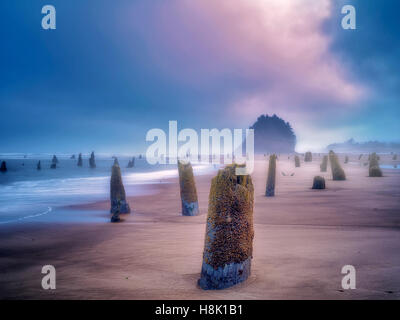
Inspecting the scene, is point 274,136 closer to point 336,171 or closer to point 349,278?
point 336,171

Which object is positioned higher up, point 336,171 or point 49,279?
point 336,171

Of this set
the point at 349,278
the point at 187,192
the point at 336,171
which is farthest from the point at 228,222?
the point at 336,171

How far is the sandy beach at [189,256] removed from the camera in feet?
14.1

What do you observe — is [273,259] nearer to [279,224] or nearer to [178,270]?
[178,270]

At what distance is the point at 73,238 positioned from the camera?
8414 millimetres

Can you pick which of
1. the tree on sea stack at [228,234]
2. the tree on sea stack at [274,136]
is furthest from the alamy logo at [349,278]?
the tree on sea stack at [274,136]

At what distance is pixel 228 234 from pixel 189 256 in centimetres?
212

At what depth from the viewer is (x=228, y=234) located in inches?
171

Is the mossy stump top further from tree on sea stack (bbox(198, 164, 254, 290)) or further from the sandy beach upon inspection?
the sandy beach

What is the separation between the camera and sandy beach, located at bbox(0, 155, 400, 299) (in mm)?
4301

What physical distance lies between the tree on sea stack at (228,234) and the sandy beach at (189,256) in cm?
18
